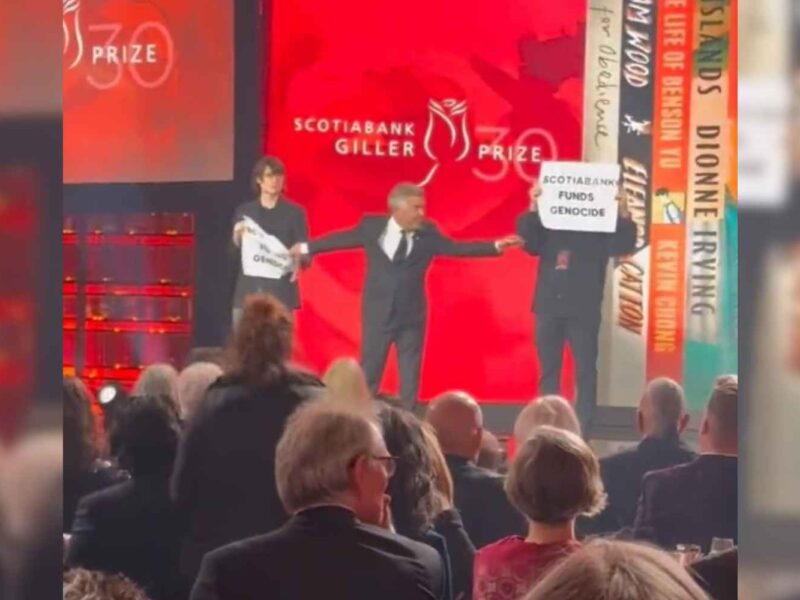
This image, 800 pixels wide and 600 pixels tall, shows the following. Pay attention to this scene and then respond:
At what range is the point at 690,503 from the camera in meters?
2.80

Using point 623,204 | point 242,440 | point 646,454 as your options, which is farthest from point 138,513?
point 623,204

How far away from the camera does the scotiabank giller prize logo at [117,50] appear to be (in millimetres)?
2873

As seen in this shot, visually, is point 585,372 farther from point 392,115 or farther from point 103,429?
point 103,429

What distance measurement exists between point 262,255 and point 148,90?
42 centimetres

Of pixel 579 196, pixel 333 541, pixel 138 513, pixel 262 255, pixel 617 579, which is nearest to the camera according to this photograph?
pixel 617 579

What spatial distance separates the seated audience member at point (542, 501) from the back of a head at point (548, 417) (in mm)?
12

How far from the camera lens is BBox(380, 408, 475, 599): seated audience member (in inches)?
111

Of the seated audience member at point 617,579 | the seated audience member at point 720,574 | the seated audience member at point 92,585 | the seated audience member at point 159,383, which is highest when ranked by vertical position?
the seated audience member at point 617,579

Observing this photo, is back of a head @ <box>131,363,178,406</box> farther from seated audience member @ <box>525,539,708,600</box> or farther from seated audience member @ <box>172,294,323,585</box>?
seated audience member @ <box>525,539,708,600</box>

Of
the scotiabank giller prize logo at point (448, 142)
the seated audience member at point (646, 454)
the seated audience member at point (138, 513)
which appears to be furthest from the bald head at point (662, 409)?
the seated audience member at point (138, 513)

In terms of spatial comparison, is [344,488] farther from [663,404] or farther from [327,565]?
[663,404]

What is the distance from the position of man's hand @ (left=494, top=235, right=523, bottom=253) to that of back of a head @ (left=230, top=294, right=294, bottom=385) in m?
0.46

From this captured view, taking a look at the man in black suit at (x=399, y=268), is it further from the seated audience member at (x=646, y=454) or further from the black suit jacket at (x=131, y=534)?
the black suit jacket at (x=131, y=534)

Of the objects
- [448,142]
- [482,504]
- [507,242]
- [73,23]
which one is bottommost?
[482,504]
